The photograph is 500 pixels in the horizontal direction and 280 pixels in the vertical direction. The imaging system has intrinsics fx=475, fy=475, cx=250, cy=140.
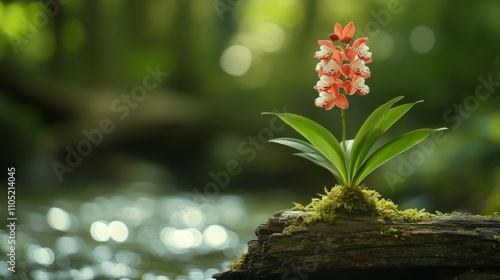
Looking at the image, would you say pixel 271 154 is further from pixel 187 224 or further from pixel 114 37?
pixel 114 37

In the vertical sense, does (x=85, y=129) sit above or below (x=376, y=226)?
above

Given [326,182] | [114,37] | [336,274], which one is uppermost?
[114,37]

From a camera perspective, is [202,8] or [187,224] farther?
[202,8]

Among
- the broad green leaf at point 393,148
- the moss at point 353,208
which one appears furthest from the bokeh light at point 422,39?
the moss at point 353,208

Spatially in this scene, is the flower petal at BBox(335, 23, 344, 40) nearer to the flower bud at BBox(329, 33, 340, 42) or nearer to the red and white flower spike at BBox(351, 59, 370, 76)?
the flower bud at BBox(329, 33, 340, 42)

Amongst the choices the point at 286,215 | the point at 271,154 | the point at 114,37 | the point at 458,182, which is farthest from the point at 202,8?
the point at 286,215

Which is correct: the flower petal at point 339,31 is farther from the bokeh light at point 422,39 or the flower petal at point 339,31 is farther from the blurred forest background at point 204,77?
the bokeh light at point 422,39
